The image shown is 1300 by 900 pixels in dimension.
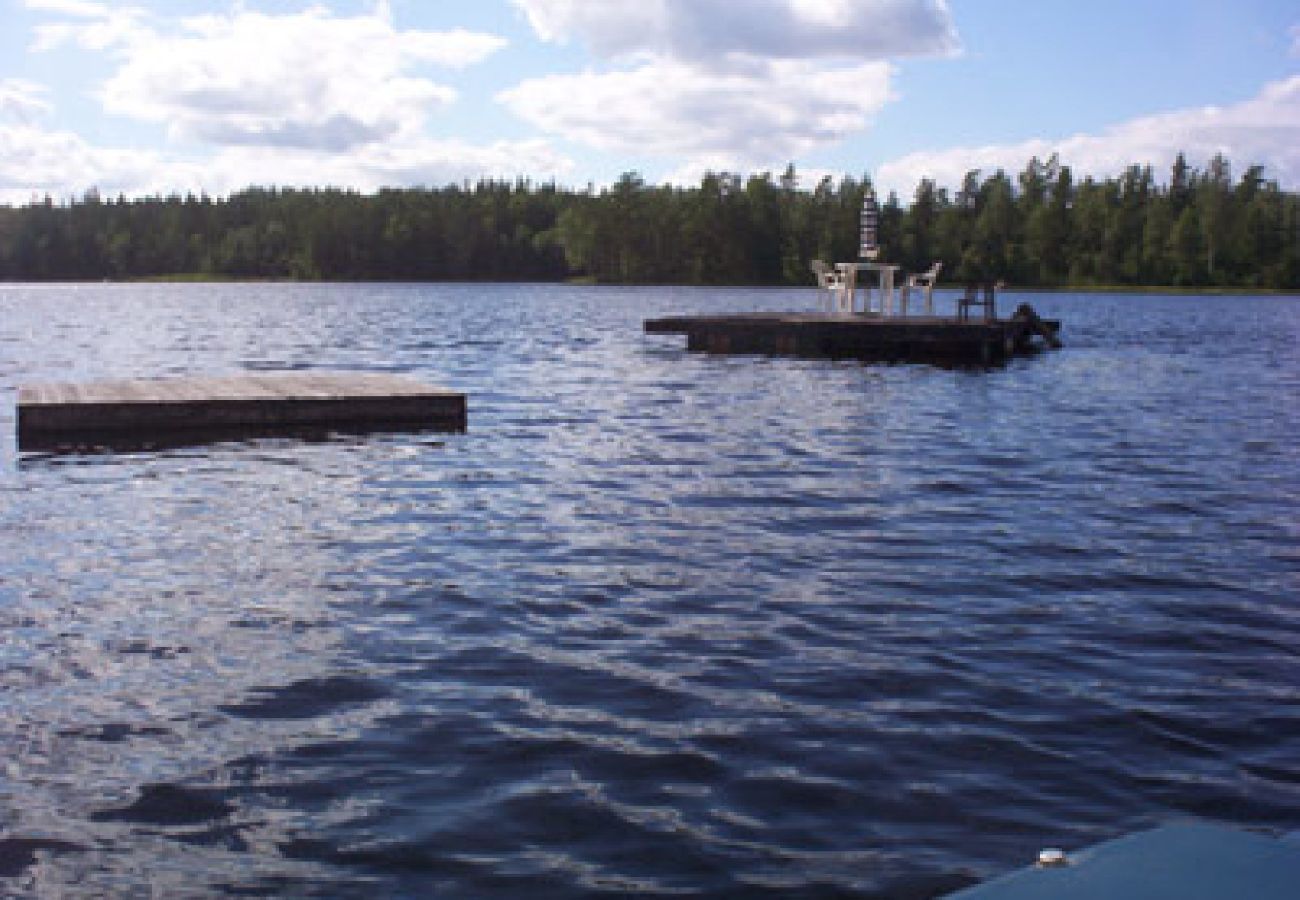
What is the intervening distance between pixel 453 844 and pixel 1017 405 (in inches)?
910

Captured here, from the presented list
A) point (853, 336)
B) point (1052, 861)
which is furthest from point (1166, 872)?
point (853, 336)

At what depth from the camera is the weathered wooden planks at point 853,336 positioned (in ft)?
118

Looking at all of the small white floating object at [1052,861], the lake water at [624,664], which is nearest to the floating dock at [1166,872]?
the small white floating object at [1052,861]

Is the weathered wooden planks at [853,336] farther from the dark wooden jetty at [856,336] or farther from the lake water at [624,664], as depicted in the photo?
the lake water at [624,664]

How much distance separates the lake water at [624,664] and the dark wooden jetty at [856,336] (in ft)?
56.8

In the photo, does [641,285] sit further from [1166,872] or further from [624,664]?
[1166,872]

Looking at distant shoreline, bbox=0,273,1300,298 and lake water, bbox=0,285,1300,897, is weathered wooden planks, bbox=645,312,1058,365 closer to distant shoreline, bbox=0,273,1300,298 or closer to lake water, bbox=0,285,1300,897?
lake water, bbox=0,285,1300,897

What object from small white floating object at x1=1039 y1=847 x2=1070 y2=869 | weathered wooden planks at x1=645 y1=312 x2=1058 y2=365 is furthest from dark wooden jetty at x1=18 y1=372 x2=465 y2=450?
weathered wooden planks at x1=645 y1=312 x2=1058 y2=365

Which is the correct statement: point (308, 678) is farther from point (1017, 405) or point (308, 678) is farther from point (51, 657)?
point (1017, 405)

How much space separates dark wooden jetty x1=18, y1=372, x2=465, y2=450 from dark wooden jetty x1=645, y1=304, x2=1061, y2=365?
60.8 feet

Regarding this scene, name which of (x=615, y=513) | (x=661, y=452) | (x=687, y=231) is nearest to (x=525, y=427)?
(x=661, y=452)

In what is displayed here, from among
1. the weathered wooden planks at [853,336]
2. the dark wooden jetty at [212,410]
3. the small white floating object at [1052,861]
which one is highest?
the weathered wooden planks at [853,336]

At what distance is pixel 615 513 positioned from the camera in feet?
44.2

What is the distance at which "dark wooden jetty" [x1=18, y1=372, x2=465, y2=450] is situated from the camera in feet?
58.6
